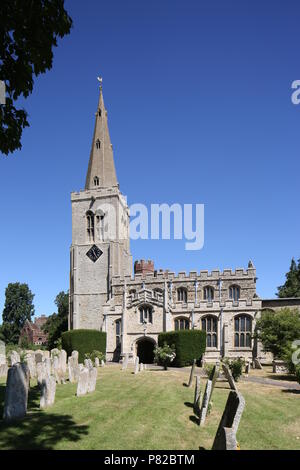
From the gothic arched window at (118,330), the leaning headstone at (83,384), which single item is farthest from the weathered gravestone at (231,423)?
the gothic arched window at (118,330)

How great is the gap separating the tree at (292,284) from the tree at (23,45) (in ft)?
156

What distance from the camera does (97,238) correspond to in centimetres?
4616

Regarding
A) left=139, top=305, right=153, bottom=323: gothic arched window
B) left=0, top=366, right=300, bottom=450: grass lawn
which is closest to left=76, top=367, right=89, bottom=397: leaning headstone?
left=0, top=366, right=300, bottom=450: grass lawn

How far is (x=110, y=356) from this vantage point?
1400 inches

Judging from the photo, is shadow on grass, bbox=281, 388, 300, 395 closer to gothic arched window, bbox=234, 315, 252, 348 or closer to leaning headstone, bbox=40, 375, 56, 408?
leaning headstone, bbox=40, 375, 56, 408

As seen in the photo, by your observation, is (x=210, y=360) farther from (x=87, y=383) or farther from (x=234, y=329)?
(x=87, y=383)

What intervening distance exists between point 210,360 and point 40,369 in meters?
23.1

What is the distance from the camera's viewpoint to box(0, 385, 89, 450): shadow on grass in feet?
25.0

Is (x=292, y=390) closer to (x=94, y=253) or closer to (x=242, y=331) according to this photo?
(x=242, y=331)

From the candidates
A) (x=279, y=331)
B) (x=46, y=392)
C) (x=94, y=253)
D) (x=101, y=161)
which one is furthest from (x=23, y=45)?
(x=101, y=161)

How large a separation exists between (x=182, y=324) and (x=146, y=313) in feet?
12.3

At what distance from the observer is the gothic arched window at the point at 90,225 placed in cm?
4684

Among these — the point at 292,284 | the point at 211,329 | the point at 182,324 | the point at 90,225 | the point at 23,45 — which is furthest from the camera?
the point at 292,284
